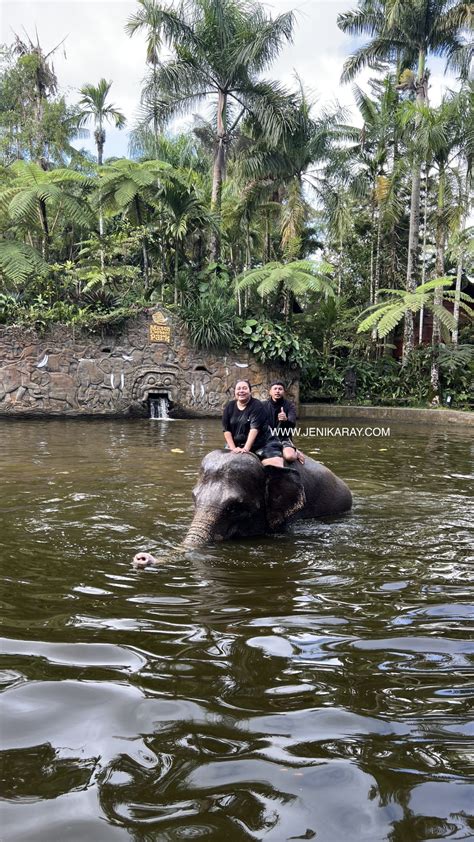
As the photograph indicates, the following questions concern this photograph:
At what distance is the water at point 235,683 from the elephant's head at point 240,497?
174mm

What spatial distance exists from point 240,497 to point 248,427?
42.1 inches

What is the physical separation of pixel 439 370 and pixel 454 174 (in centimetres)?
582

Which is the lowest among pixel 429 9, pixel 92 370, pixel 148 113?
pixel 92 370

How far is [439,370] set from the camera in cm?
2048

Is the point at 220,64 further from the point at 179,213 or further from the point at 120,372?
the point at 120,372

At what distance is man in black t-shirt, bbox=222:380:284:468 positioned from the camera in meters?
5.94

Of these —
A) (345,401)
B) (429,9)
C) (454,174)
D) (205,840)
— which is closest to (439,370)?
(345,401)

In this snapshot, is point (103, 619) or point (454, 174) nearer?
point (103, 619)

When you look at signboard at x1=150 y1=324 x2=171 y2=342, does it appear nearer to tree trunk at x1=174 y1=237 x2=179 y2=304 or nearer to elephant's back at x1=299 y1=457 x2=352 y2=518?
tree trunk at x1=174 y1=237 x2=179 y2=304

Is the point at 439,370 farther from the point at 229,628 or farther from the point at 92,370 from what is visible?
the point at 229,628

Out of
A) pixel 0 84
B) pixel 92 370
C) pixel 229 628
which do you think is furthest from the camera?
pixel 0 84

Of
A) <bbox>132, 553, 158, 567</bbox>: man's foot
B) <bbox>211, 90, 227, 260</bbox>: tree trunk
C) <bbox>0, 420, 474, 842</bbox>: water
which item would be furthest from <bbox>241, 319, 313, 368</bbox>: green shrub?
<bbox>132, 553, 158, 567</bbox>: man's foot

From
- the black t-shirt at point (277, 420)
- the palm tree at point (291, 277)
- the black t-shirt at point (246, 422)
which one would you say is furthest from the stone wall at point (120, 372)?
the black t-shirt at point (246, 422)

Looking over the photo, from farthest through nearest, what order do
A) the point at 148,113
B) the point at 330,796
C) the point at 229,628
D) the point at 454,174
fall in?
the point at 148,113 < the point at 454,174 < the point at 229,628 < the point at 330,796
